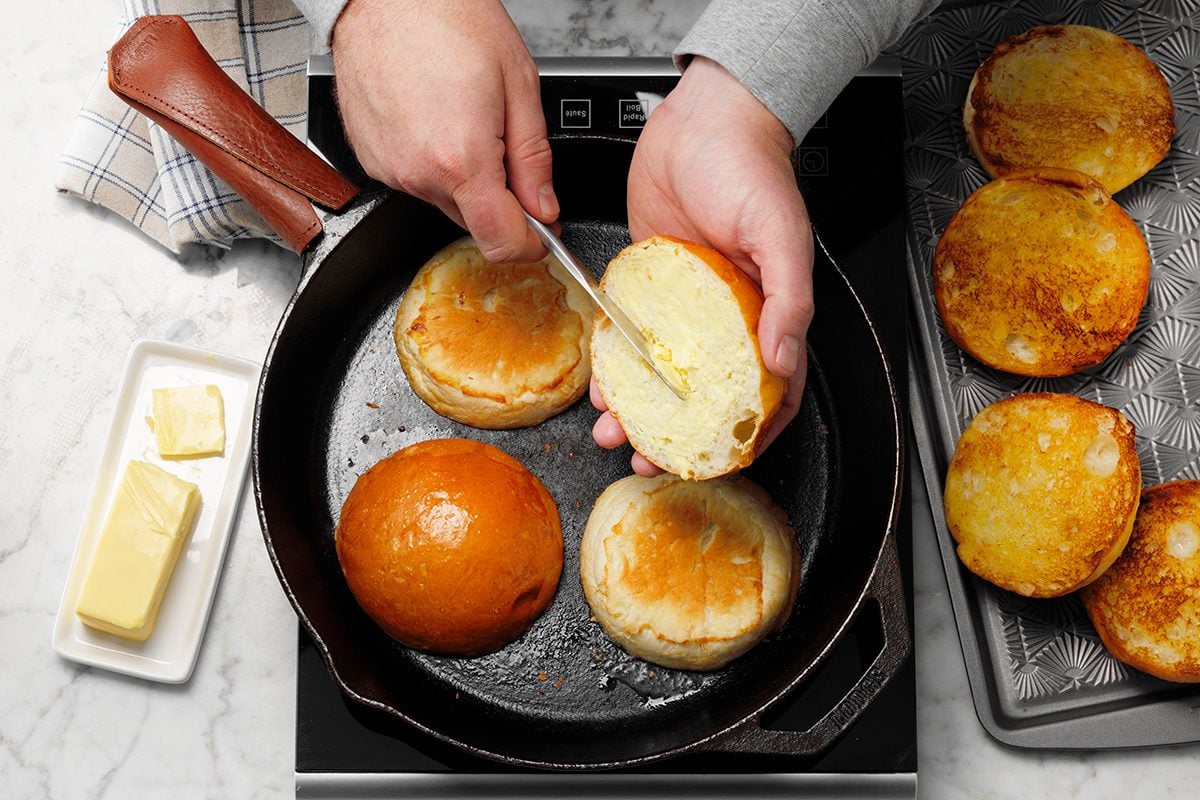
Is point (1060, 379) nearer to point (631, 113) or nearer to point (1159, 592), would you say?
point (1159, 592)

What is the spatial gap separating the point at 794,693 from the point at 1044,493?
558mm

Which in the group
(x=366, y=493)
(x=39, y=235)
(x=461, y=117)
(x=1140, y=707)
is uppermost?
(x=461, y=117)

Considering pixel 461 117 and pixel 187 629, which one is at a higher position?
pixel 461 117

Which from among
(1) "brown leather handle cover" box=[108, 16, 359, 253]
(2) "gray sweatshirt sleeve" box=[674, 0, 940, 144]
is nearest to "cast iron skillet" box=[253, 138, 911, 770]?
(1) "brown leather handle cover" box=[108, 16, 359, 253]

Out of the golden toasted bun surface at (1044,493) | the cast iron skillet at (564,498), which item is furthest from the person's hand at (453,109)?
the golden toasted bun surface at (1044,493)

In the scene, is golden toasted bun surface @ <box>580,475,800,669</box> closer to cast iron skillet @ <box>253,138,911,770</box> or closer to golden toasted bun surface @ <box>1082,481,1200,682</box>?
cast iron skillet @ <box>253,138,911,770</box>

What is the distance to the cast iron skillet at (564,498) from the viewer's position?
1.70 metres

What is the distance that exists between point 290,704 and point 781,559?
3.29 feet

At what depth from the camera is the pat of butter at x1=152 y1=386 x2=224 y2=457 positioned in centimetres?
196

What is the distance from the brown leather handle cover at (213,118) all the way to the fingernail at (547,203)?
395 millimetres

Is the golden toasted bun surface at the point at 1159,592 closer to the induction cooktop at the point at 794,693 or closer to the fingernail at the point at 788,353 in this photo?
the induction cooktop at the point at 794,693

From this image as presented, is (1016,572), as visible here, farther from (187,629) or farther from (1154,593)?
(187,629)

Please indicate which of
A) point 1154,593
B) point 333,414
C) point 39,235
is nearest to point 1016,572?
point 1154,593

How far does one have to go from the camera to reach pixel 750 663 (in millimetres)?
1832
